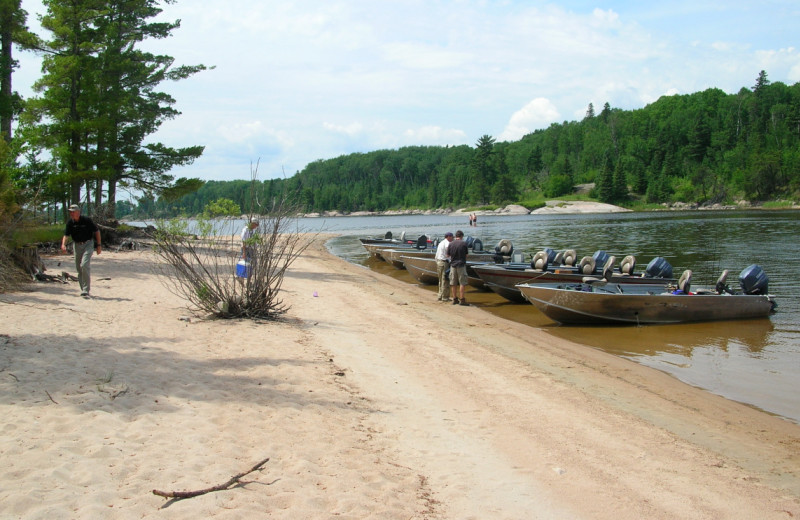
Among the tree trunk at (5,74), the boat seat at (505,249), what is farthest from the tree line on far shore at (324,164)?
the boat seat at (505,249)

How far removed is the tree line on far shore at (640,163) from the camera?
109 meters

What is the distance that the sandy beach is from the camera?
13.6ft

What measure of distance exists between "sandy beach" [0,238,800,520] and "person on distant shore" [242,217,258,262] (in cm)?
136

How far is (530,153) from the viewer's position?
523 feet

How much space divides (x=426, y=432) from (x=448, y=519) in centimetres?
178

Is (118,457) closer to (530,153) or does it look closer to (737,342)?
(737,342)

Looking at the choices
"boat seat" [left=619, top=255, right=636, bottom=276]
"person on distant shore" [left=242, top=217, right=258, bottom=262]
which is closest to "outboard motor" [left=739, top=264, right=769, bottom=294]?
"boat seat" [left=619, top=255, right=636, bottom=276]

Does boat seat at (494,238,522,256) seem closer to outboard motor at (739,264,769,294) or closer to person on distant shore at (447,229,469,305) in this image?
person on distant shore at (447,229,469,305)

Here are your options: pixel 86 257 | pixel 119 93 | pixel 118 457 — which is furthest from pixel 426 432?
pixel 119 93

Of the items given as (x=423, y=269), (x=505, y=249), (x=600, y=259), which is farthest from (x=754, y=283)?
(x=423, y=269)

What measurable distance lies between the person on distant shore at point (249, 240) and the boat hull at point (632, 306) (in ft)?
22.9

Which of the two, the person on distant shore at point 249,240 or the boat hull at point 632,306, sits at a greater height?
the person on distant shore at point 249,240

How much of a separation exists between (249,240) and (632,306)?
9.16 metres

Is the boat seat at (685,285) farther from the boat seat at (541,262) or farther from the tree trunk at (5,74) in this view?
the tree trunk at (5,74)
